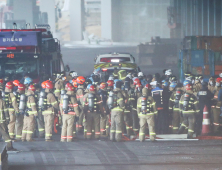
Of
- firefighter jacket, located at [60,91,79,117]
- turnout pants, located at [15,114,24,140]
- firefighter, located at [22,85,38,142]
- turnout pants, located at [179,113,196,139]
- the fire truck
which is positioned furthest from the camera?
the fire truck

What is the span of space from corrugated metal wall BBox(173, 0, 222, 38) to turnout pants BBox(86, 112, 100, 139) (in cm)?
2963

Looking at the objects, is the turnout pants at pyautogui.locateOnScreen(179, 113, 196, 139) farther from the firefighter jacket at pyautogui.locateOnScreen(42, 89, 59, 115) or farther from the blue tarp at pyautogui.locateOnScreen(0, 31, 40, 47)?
the blue tarp at pyautogui.locateOnScreen(0, 31, 40, 47)

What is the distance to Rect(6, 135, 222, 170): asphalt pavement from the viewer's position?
10945mm

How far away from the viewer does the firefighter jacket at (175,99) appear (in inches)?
585

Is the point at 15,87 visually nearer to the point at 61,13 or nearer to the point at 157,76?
the point at 157,76

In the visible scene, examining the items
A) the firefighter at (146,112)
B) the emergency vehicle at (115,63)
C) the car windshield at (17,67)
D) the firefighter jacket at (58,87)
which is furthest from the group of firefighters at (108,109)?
the emergency vehicle at (115,63)

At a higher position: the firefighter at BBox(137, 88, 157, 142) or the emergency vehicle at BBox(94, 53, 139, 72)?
the emergency vehicle at BBox(94, 53, 139, 72)

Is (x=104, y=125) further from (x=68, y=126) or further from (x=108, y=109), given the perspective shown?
(x=68, y=126)

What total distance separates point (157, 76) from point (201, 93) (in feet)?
8.89

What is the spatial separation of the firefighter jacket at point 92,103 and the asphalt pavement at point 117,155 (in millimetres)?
890

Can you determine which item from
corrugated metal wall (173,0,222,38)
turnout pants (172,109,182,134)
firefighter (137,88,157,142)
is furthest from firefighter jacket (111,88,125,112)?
corrugated metal wall (173,0,222,38)

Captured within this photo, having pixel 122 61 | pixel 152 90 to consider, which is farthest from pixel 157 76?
pixel 122 61

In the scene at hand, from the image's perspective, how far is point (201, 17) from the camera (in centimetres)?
4878

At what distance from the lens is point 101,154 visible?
12.3 metres
